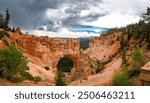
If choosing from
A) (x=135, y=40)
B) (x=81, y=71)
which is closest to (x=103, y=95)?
(x=135, y=40)

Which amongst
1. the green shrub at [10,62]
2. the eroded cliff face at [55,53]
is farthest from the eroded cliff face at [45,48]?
the green shrub at [10,62]

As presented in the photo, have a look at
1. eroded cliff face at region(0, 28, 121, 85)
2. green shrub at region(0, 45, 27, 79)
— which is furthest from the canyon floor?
green shrub at region(0, 45, 27, 79)

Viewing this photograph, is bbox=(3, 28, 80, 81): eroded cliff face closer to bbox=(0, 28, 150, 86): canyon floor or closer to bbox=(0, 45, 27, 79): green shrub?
bbox=(0, 28, 150, 86): canyon floor

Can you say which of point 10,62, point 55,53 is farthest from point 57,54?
point 10,62

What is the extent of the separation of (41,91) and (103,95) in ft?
10.1

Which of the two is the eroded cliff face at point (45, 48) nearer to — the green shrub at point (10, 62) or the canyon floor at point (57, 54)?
the canyon floor at point (57, 54)

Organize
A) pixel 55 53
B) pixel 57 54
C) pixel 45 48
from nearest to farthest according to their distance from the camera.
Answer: pixel 45 48 → pixel 55 53 → pixel 57 54

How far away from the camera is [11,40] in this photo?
75562 mm

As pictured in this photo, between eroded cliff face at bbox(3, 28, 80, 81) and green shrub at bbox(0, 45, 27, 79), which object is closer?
green shrub at bbox(0, 45, 27, 79)

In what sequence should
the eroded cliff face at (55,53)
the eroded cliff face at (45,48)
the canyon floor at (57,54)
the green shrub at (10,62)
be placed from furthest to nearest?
1. the eroded cliff face at (45,48)
2. the eroded cliff face at (55,53)
3. the canyon floor at (57,54)
4. the green shrub at (10,62)

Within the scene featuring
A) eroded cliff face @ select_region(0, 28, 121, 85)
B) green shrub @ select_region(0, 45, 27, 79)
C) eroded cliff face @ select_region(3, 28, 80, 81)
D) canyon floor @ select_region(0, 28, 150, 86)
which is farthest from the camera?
eroded cliff face @ select_region(3, 28, 80, 81)

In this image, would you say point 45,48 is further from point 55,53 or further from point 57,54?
point 57,54

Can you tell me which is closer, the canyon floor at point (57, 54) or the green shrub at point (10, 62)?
the green shrub at point (10, 62)

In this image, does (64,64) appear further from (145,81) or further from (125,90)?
(125,90)
